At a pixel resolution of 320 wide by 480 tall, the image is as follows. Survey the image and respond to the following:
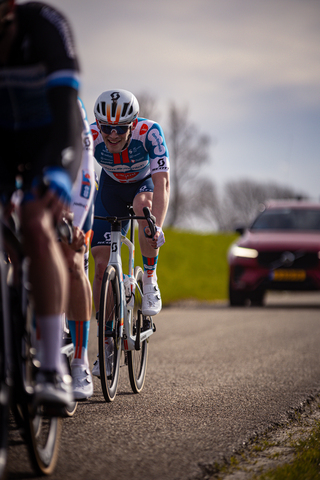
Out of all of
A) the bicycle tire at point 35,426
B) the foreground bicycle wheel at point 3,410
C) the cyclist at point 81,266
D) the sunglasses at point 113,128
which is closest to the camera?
the foreground bicycle wheel at point 3,410

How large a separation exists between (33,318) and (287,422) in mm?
2055

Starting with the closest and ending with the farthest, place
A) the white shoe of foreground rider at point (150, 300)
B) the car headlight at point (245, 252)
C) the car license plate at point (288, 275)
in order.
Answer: the white shoe of foreground rider at point (150, 300) < the car license plate at point (288, 275) < the car headlight at point (245, 252)

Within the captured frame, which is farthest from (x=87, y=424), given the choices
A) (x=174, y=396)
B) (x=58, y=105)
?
(x=58, y=105)

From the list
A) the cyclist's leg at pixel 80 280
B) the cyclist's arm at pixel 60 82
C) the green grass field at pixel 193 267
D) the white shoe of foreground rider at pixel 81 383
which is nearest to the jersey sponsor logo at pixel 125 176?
the cyclist's leg at pixel 80 280

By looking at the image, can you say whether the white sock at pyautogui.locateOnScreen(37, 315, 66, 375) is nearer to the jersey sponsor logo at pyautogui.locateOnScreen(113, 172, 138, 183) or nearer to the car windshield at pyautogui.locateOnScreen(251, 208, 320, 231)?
the jersey sponsor logo at pyautogui.locateOnScreen(113, 172, 138, 183)

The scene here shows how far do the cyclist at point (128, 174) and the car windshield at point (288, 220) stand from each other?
8.56m

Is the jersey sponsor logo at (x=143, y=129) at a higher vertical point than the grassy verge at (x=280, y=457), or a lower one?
higher

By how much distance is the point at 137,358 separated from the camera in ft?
17.1

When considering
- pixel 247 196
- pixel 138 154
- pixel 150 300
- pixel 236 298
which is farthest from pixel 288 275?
pixel 247 196

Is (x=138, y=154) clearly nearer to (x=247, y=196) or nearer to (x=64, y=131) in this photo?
(x=64, y=131)

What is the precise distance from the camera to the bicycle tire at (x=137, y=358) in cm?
493

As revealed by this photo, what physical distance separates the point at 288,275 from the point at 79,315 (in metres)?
9.02

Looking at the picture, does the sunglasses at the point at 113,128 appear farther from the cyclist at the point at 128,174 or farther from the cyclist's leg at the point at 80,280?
the cyclist's leg at the point at 80,280

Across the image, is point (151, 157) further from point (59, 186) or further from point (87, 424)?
point (59, 186)
